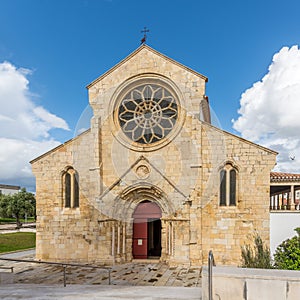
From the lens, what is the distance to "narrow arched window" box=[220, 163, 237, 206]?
41.9 feet

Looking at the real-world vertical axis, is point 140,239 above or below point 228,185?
below

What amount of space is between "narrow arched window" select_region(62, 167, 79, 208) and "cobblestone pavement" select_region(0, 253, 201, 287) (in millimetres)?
2898

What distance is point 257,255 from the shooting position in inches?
443

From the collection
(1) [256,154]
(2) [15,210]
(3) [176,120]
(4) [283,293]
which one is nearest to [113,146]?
(3) [176,120]

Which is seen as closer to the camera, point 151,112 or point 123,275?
point 123,275

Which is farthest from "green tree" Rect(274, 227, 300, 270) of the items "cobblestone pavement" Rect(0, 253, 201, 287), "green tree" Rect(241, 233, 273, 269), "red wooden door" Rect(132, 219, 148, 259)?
"red wooden door" Rect(132, 219, 148, 259)

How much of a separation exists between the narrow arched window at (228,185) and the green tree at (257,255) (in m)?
1.71

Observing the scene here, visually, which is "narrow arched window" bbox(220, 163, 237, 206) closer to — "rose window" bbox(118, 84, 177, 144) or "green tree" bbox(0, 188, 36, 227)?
"rose window" bbox(118, 84, 177, 144)

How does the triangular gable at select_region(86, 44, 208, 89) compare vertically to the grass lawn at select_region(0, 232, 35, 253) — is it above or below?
above

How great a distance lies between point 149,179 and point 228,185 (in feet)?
11.2

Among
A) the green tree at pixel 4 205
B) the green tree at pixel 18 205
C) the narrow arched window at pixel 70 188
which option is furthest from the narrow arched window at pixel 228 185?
the green tree at pixel 4 205

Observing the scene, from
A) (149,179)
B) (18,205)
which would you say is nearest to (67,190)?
(149,179)

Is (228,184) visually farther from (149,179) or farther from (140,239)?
(140,239)

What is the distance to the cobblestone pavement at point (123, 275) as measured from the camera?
10246 millimetres
